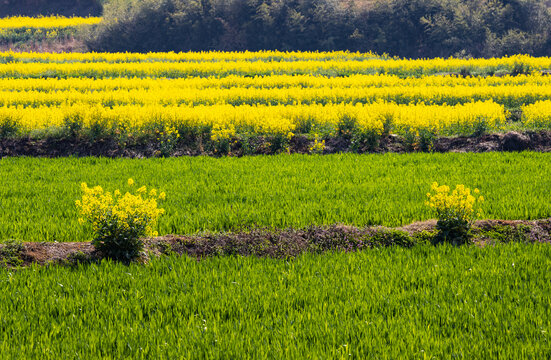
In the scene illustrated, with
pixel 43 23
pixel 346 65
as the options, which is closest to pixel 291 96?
pixel 346 65

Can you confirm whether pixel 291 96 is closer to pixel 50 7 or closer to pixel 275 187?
pixel 275 187

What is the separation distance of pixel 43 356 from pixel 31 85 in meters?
24.1

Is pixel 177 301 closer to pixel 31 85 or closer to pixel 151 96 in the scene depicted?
pixel 151 96

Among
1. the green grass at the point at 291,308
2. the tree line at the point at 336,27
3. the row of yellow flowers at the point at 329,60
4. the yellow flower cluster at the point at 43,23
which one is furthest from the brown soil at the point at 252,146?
the yellow flower cluster at the point at 43,23

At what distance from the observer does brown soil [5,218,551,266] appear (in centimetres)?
734

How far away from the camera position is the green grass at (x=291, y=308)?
491cm

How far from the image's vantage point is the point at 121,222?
23.4 ft

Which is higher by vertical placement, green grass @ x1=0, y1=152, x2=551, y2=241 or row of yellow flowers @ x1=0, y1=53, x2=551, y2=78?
row of yellow flowers @ x1=0, y1=53, x2=551, y2=78

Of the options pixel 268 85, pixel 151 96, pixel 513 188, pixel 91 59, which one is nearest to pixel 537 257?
pixel 513 188

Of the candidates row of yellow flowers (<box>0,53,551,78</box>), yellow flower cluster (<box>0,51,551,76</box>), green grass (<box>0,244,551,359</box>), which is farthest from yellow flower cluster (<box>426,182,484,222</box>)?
yellow flower cluster (<box>0,51,551,76</box>)

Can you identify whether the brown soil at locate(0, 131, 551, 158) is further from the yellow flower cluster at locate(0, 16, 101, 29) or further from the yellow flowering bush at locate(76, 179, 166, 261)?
the yellow flower cluster at locate(0, 16, 101, 29)

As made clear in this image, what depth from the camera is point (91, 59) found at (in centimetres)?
3825

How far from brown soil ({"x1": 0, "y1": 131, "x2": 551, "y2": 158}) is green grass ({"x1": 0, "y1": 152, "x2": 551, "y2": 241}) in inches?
67.3

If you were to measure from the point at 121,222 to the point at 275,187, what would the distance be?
3.92m
